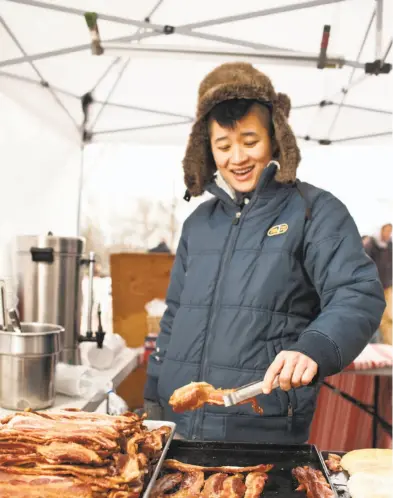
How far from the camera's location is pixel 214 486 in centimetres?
73

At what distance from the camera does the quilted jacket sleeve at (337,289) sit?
95cm

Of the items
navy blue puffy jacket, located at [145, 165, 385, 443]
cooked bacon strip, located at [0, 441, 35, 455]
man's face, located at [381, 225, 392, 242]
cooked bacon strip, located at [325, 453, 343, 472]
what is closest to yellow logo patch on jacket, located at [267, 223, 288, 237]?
navy blue puffy jacket, located at [145, 165, 385, 443]

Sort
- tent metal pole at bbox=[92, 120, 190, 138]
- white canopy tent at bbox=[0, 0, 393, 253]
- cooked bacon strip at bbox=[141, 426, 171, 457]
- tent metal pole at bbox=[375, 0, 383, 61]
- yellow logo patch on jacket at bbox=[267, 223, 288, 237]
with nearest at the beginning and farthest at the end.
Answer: cooked bacon strip at bbox=[141, 426, 171, 457] < yellow logo patch on jacket at bbox=[267, 223, 288, 237] < white canopy tent at bbox=[0, 0, 393, 253] < tent metal pole at bbox=[375, 0, 383, 61] < tent metal pole at bbox=[92, 120, 190, 138]

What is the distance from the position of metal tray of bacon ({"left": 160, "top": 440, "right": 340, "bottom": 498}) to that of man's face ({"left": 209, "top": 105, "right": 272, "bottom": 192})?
2.33ft

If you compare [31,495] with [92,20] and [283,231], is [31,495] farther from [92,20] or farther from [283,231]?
Answer: [92,20]

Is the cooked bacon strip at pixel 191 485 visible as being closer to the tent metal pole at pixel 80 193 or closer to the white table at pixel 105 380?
the white table at pixel 105 380

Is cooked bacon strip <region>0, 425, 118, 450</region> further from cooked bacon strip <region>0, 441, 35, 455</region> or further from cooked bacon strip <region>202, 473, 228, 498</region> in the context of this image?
cooked bacon strip <region>202, 473, 228, 498</region>

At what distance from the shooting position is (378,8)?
260 centimetres

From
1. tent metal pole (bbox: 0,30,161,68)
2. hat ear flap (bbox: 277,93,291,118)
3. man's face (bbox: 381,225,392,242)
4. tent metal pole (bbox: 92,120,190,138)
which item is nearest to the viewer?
hat ear flap (bbox: 277,93,291,118)

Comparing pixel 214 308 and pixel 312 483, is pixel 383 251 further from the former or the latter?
pixel 312 483

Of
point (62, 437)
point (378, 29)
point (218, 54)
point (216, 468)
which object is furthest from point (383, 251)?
point (62, 437)

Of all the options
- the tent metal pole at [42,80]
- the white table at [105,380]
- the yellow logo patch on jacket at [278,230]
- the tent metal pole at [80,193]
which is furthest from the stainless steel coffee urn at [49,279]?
the tent metal pole at [80,193]

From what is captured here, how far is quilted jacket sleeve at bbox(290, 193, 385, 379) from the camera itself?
3.13 ft

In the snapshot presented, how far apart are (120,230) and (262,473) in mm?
3127
